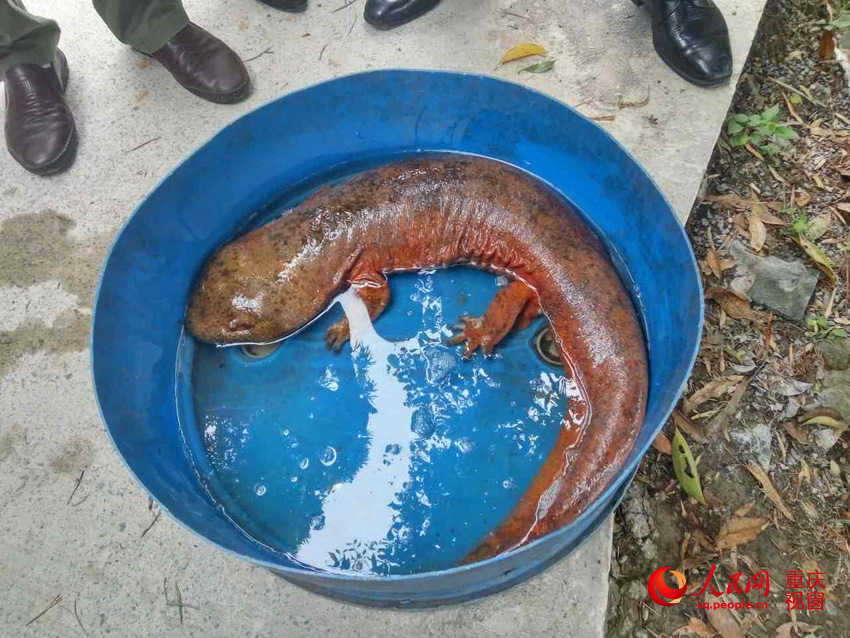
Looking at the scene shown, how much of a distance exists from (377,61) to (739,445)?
3.02 metres

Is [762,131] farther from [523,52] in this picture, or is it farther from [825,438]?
[825,438]

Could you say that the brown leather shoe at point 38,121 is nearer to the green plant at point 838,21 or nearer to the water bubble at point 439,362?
the water bubble at point 439,362

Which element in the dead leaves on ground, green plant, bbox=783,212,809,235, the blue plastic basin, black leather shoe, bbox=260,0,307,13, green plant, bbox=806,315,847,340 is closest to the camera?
the blue plastic basin

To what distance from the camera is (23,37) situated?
3658 millimetres

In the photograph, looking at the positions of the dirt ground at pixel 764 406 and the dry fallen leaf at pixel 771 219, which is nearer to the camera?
the dirt ground at pixel 764 406

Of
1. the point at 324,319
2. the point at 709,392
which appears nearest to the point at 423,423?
the point at 324,319

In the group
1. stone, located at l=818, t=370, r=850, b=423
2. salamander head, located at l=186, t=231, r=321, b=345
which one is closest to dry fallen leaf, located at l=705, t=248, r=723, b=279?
stone, located at l=818, t=370, r=850, b=423

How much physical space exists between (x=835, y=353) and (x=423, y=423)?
2.05 metres

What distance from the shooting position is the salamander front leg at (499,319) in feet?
10.4

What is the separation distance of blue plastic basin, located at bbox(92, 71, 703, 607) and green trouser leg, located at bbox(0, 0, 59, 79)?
5.33ft

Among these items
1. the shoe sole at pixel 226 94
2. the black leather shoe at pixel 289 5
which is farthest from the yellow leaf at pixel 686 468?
the black leather shoe at pixel 289 5

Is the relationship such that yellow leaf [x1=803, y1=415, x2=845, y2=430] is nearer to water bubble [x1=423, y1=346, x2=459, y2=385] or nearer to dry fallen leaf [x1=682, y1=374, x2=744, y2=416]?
dry fallen leaf [x1=682, y1=374, x2=744, y2=416]

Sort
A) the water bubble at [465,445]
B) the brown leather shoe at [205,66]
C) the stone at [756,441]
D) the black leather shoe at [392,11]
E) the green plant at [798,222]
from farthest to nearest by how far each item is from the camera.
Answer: the black leather shoe at [392,11]
the brown leather shoe at [205,66]
the green plant at [798,222]
the water bubble at [465,445]
the stone at [756,441]

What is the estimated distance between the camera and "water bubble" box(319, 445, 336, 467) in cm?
300
